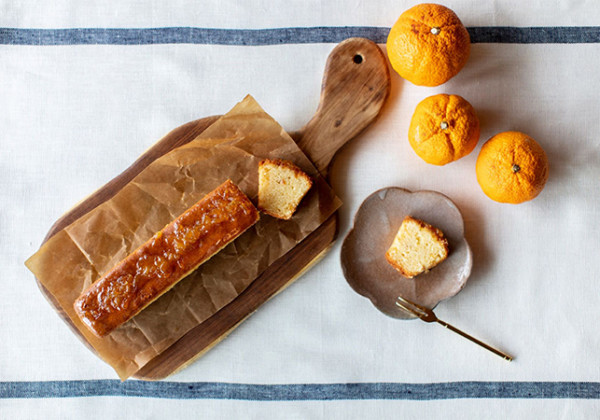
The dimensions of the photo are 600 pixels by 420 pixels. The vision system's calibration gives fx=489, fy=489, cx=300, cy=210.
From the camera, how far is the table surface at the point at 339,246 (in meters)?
2.29

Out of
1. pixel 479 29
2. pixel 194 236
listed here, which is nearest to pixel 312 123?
pixel 194 236

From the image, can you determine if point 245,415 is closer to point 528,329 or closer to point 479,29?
point 528,329

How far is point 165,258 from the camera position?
2.03 meters

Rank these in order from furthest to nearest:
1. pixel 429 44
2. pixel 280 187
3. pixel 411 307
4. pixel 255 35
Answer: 1. pixel 255 35
2. pixel 411 307
3. pixel 280 187
4. pixel 429 44

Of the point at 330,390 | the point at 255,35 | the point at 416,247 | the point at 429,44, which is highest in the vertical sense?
the point at 255,35

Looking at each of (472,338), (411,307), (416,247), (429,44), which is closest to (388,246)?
(416,247)

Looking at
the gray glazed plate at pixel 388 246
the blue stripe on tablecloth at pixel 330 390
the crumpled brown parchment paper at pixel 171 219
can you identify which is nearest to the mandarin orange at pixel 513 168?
the gray glazed plate at pixel 388 246

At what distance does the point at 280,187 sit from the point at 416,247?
65 cm

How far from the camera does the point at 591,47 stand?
90.3 inches

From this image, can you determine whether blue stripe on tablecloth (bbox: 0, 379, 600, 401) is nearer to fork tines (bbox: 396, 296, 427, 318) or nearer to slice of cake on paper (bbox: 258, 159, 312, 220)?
fork tines (bbox: 396, 296, 427, 318)

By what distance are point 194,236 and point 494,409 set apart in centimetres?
160

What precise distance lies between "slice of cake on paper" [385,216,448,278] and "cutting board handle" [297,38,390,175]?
49 cm

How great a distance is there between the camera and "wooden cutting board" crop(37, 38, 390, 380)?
7.26 feet

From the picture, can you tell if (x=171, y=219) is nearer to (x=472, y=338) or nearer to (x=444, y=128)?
(x=444, y=128)
